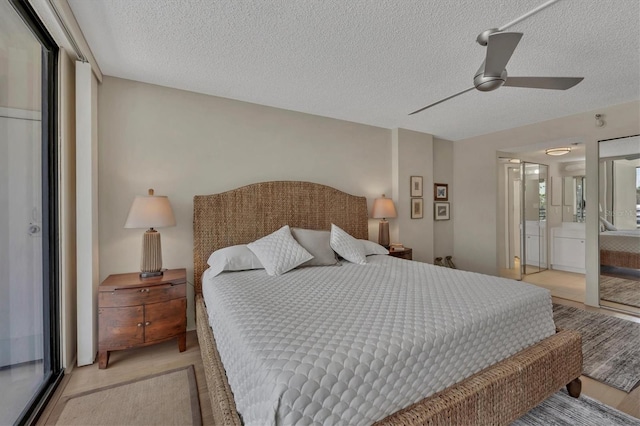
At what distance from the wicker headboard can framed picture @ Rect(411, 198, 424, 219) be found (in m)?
0.97

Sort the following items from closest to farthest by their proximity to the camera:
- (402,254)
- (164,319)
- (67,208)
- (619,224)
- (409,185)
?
(67,208), (164,319), (619,224), (402,254), (409,185)

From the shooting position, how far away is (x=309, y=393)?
0.98 meters

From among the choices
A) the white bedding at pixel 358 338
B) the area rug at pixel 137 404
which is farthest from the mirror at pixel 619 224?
the area rug at pixel 137 404

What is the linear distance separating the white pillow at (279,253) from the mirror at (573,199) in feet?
14.9

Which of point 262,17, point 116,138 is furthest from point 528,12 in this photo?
point 116,138

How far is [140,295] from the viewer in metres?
2.26

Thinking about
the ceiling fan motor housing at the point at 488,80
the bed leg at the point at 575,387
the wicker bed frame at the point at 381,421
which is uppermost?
the ceiling fan motor housing at the point at 488,80

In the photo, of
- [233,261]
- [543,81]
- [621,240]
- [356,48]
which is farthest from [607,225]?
[233,261]

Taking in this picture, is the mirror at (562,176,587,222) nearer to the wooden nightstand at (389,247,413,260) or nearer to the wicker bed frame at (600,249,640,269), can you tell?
the wicker bed frame at (600,249,640,269)

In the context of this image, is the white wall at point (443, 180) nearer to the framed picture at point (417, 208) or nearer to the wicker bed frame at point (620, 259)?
the framed picture at point (417, 208)

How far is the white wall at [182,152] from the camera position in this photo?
262cm

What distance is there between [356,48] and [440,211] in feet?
11.4

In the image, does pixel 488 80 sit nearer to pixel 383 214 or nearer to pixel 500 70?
pixel 500 70

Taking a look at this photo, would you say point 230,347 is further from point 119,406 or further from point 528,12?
point 528,12
